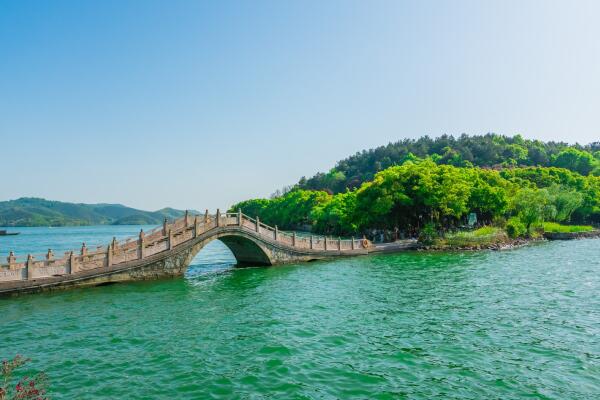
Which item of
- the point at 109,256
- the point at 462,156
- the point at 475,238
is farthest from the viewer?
the point at 462,156

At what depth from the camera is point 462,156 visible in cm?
13300

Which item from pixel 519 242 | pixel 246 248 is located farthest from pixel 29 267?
pixel 519 242

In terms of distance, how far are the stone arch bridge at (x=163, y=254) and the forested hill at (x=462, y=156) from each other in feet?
289

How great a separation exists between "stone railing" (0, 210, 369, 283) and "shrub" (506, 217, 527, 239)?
28025 mm

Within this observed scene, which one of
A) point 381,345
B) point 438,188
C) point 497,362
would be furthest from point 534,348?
point 438,188

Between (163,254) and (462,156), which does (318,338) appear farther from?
(462,156)

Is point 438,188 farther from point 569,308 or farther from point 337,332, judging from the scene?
point 337,332

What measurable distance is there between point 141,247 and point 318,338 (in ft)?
52.1

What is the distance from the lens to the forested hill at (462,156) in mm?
121750

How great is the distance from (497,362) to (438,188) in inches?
1480

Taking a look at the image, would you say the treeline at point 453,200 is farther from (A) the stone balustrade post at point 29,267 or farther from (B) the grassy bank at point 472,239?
(A) the stone balustrade post at point 29,267

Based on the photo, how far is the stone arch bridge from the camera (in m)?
22.9

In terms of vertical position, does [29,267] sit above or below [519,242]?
above

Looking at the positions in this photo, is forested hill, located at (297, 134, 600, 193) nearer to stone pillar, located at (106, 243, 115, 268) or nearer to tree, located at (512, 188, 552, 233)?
tree, located at (512, 188, 552, 233)
